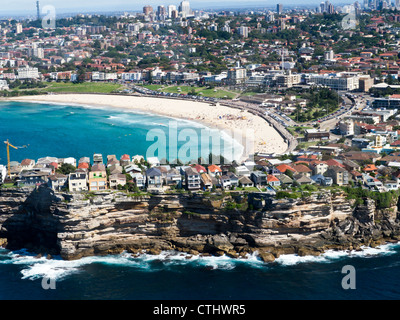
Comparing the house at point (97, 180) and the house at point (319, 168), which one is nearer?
the house at point (97, 180)

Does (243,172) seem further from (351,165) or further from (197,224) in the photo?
(351,165)

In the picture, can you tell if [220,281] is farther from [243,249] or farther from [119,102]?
[119,102]

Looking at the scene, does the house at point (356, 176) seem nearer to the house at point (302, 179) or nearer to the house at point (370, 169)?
the house at point (370, 169)

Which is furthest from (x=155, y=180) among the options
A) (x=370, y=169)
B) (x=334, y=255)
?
(x=370, y=169)

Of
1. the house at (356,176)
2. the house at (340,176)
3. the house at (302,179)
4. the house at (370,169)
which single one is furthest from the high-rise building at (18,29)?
the house at (340,176)

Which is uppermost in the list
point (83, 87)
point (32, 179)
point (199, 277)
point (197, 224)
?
point (83, 87)

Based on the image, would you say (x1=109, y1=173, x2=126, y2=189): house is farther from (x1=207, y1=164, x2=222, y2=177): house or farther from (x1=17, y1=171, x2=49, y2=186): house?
(x1=207, y1=164, x2=222, y2=177): house
